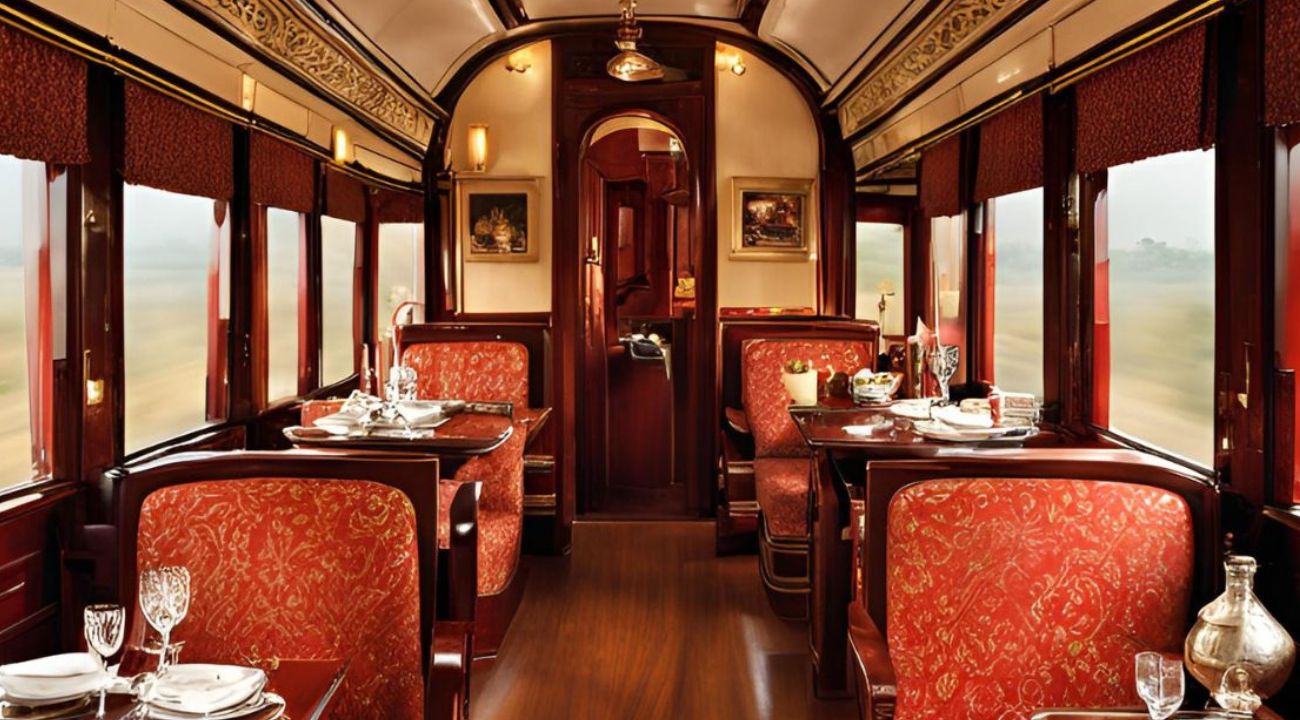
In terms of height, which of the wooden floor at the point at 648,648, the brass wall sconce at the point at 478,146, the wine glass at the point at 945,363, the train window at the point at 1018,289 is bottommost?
the wooden floor at the point at 648,648

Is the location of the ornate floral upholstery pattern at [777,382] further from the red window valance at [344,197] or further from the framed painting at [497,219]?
the red window valance at [344,197]

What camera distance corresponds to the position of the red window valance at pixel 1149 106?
301cm

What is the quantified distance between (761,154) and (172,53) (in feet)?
13.3

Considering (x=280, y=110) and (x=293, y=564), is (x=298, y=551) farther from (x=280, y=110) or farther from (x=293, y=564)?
(x=280, y=110)

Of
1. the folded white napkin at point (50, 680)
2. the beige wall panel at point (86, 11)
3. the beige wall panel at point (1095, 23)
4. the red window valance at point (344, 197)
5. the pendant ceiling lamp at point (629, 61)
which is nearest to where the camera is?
the folded white napkin at point (50, 680)

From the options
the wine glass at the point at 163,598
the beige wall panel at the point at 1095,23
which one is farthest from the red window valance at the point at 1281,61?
the wine glass at the point at 163,598

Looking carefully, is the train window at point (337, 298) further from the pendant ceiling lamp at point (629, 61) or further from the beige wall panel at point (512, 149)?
the pendant ceiling lamp at point (629, 61)

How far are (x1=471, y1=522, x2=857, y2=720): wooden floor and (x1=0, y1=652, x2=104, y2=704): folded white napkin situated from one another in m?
2.07

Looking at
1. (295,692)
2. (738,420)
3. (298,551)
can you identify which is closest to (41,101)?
(298,551)

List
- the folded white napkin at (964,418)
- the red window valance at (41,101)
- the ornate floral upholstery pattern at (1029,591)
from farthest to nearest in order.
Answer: the folded white napkin at (964,418), the red window valance at (41,101), the ornate floral upholstery pattern at (1029,591)

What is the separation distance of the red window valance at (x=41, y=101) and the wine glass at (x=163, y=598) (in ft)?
5.24

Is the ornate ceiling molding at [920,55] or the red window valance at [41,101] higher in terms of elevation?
the ornate ceiling molding at [920,55]

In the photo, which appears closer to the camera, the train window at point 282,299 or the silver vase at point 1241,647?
the silver vase at point 1241,647

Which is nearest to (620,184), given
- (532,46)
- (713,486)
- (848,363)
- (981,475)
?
(532,46)
